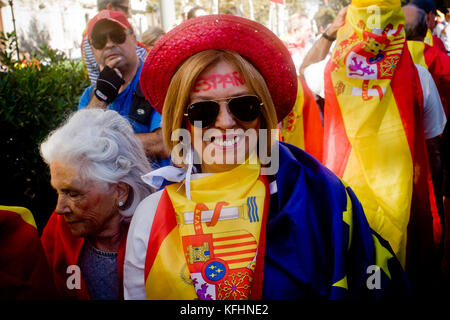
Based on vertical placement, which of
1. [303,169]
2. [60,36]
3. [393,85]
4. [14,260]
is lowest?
[14,260]

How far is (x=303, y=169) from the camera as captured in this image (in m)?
1.53

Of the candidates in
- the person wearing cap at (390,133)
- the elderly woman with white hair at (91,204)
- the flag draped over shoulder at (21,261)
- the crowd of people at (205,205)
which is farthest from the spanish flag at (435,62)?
the flag draped over shoulder at (21,261)

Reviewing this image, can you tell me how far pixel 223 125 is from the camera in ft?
4.92

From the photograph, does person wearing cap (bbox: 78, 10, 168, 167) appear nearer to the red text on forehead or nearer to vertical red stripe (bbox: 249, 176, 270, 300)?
the red text on forehead

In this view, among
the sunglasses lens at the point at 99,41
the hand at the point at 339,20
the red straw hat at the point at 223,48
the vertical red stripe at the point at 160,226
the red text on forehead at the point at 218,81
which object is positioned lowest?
the vertical red stripe at the point at 160,226

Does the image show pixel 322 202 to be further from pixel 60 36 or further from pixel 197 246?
pixel 60 36

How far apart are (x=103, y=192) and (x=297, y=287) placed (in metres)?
0.95

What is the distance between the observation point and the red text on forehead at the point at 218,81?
152 centimetres

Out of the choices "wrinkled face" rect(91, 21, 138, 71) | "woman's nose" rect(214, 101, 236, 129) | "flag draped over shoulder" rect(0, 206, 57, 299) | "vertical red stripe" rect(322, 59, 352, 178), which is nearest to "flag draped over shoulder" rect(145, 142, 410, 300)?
"woman's nose" rect(214, 101, 236, 129)

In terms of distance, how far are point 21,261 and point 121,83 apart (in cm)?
150

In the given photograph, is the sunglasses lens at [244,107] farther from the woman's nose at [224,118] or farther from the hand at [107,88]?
the hand at [107,88]

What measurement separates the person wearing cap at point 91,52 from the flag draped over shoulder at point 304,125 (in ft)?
4.50

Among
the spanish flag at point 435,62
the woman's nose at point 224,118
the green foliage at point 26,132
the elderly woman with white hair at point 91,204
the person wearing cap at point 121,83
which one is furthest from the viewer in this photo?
the spanish flag at point 435,62

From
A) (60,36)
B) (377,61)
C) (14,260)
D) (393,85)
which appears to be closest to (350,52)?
(377,61)
